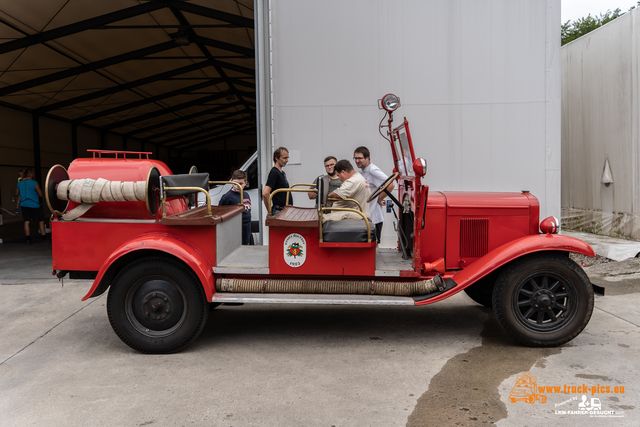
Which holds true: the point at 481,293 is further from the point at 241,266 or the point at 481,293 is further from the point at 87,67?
the point at 87,67

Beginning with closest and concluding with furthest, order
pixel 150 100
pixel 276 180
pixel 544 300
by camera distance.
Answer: pixel 544 300, pixel 276 180, pixel 150 100

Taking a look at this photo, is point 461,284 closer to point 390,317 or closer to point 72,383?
point 390,317

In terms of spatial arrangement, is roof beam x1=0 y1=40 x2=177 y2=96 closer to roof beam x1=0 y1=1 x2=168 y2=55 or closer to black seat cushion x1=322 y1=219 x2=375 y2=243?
roof beam x1=0 y1=1 x2=168 y2=55

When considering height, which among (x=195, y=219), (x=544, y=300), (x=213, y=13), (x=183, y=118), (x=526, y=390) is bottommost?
(x=526, y=390)

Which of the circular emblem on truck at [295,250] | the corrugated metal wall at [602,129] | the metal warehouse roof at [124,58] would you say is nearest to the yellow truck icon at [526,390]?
the circular emblem on truck at [295,250]

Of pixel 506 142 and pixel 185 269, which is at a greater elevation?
pixel 506 142

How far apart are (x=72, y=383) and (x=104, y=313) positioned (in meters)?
1.99

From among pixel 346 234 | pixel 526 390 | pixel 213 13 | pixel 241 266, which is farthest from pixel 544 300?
pixel 213 13

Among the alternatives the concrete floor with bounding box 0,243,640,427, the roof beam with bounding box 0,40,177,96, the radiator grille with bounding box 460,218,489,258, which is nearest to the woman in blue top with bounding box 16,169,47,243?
the roof beam with bounding box 0,40,177,96

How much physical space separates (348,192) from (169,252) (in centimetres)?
182

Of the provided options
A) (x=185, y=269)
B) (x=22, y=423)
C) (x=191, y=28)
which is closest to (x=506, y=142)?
(x=185, y=269)

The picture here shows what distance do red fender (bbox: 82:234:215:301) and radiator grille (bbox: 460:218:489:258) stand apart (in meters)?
2.37

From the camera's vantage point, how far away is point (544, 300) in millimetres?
3994

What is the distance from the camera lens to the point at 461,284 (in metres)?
4.05
